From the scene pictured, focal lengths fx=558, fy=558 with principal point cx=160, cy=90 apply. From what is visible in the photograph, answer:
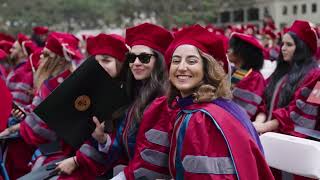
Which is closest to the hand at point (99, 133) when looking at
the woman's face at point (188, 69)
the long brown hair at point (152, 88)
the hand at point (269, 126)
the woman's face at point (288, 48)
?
the long brown hair at point (152, 88)

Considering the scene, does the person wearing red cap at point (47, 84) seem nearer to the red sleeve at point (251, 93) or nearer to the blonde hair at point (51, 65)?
the blonde hair at point (51, 65)

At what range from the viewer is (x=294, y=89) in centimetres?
513

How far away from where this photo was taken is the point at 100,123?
3879mm

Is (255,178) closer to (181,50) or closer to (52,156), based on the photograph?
(181,50)

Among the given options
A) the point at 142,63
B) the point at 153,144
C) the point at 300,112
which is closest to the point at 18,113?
the point at 142,63

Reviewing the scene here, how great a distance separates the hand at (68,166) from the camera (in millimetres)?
4074

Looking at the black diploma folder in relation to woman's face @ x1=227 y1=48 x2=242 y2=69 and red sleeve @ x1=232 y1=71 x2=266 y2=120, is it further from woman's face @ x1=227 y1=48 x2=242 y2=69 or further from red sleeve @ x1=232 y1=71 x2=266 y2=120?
woman's face @ x1=227 y1=48 x2=242 y2=69

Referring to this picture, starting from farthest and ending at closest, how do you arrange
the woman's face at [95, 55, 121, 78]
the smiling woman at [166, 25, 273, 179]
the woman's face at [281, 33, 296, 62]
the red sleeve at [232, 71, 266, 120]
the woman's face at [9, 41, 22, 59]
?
1. the woman's face at [9, 41, 22, 59]
2. the red sleeve at [232, 71, 266, 120]
3. the woman's face at [281, 33, 296, 62]
4. the woman's face at [95, 55, 121, 78]
5. the smiling woman at [166, 25, 273, 179]

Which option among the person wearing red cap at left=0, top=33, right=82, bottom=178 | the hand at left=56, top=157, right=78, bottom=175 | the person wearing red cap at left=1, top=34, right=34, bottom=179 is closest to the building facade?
the person wearing red cap at left=1, top=34, right=34, bottom=179

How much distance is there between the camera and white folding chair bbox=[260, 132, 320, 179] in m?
3.41

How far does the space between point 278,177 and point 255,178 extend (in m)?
1.48

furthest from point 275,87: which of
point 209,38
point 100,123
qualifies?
point 209,38

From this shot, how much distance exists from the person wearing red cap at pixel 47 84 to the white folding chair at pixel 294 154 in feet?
5.50

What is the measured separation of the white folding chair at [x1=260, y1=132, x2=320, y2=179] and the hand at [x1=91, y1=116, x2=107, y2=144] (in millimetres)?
1105
